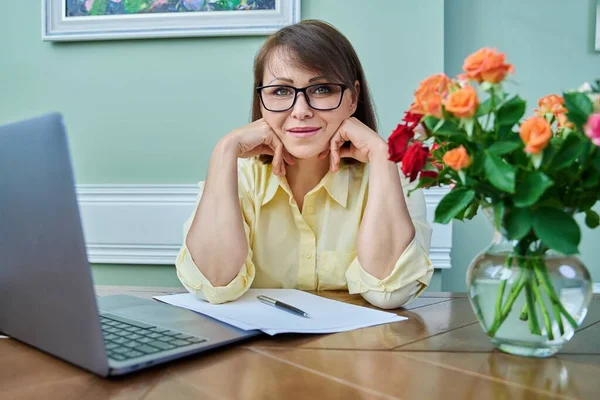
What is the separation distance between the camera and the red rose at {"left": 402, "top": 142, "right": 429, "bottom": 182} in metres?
0.69

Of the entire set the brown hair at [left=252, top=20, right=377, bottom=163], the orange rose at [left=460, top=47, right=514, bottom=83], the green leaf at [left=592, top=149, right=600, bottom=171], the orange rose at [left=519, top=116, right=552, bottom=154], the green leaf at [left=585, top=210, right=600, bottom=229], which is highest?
the brown hair at [left=252, top=20, right=377, bottom=163]

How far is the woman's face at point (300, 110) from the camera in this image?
1297 mm

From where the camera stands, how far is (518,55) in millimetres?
1846

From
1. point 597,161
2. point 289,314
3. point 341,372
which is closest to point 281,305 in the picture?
point 289,314

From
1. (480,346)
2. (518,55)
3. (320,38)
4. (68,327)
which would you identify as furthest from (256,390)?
(518,55)

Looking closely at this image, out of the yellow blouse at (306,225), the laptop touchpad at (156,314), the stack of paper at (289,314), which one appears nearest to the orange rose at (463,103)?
the stack of paper at (289,314)

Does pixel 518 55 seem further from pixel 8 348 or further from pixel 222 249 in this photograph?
pixel 8 348

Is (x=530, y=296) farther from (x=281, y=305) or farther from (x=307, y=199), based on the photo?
(x=307, y=199)

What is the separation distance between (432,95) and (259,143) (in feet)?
2.36

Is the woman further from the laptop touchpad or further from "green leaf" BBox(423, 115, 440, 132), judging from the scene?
"green leaf" BBox(423, 115, 440, 132)

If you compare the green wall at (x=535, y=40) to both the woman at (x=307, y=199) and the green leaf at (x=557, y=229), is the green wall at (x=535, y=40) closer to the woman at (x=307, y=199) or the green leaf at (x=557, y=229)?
the woman at (x=307, y=199)

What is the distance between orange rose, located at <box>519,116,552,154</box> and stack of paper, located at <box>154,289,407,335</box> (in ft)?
1.31

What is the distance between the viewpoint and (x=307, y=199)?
4.73 ft

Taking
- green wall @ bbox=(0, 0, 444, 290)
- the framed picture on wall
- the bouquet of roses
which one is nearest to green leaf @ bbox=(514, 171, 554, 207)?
the bouquet of roses
